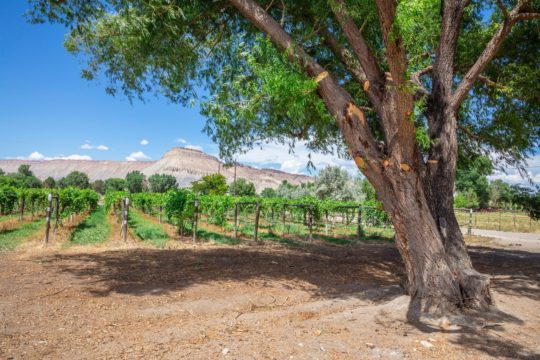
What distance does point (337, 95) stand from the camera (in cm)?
494

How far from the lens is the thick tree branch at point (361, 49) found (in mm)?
4855

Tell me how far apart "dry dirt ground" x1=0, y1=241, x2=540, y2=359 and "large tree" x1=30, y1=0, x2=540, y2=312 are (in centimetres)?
79

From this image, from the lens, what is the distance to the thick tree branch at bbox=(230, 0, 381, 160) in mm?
4824

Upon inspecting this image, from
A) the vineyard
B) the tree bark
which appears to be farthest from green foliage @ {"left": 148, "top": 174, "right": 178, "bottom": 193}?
the tree bark

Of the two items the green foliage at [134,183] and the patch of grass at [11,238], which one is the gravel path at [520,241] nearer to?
the patch of grass at [11,238]

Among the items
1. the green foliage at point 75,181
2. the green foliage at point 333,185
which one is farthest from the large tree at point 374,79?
the green foliage at point 75,181

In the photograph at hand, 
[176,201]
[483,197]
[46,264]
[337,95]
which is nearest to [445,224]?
[337,95]

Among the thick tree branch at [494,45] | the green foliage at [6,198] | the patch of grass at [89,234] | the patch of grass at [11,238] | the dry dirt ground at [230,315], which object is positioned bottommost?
the patch of grass at [89,234]

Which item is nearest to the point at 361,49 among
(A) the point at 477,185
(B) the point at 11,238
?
(B) the point at 11,238

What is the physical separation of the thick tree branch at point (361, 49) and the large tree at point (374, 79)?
0.05 ft

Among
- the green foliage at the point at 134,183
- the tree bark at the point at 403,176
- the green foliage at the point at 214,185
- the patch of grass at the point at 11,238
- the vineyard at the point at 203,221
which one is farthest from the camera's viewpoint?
the green foliage at the point at 134,183

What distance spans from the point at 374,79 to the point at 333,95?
2.22 ft

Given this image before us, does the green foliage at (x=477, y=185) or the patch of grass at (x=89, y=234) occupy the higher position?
the green foliage at (x=477, y=185)

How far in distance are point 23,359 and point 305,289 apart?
432cm
